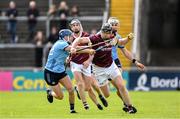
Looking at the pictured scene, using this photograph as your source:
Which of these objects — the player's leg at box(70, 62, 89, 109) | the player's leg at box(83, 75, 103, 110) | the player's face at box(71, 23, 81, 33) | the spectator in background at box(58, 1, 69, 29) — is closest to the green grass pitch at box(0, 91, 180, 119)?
the player's leg at box(83, 75, 103, 110)

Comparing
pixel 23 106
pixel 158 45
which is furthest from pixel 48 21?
pixel 158 45

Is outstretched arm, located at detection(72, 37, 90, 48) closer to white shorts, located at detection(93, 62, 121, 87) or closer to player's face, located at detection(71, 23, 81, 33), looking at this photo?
player's face, located at detection(71, 23, 81, 33)

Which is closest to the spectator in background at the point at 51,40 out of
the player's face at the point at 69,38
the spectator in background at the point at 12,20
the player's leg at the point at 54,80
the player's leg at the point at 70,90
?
the spectator in background at the point at 12,20

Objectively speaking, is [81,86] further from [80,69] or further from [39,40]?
[39,40]

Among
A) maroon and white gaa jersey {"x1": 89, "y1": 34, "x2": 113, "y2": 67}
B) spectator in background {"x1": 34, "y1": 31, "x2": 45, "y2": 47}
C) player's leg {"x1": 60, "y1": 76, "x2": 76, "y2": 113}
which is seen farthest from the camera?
spectator in background {"x1": 34, "y1": 31, "x2": 45, "y2": 47}

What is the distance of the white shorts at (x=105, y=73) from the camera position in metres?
23.4

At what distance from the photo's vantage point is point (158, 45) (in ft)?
209

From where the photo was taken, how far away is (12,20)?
3950cm

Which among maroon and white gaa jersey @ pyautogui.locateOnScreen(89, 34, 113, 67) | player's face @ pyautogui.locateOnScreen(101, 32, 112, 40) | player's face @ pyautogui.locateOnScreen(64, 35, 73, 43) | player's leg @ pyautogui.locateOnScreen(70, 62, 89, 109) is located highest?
player's face @ pyautogui.locateOnScreen(101, 32, 112, 40)

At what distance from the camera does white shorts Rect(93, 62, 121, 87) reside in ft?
76.6

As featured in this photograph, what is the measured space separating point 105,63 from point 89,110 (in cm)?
166

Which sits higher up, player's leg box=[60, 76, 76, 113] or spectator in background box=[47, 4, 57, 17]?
player's leg box=[60, 76, 76, 113]

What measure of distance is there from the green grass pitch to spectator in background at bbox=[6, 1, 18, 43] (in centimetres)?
562

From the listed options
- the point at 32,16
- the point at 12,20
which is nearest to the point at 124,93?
the point at 32,16
